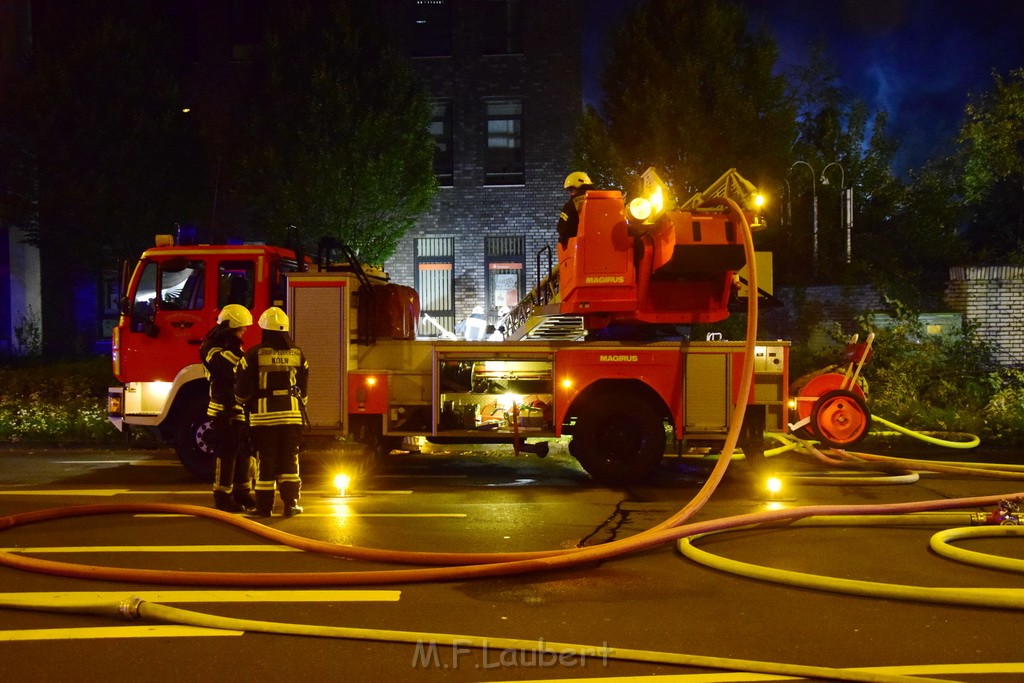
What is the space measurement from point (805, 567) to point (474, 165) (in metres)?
15.4

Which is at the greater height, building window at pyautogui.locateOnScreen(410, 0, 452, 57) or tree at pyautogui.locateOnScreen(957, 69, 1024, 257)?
building window at pyautogui.locateOnScreen(410, 0, 452, 57)

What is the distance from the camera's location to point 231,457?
23.5 ft

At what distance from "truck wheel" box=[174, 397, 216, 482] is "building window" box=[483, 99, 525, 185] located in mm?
12303

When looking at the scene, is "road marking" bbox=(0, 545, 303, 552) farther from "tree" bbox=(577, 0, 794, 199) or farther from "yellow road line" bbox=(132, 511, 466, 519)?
"tree" bbox=(577, 0, 794, 199)

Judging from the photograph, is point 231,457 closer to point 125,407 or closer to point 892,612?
point 125,407

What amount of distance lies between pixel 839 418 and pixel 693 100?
303 inches

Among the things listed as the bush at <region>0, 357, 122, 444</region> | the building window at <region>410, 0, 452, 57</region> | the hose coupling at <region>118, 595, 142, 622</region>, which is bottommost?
the hose coupling at <region>118, 595, 142, 622</region>

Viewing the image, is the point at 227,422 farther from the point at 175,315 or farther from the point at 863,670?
the point at 863,670

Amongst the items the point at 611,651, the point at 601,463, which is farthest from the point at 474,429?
the point at 611,651

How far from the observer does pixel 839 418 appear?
30.9 ft

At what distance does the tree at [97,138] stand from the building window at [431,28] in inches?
220

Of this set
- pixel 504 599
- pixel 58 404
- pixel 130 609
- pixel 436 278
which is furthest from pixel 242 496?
pixel 436 278

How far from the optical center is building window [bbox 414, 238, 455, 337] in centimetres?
1981

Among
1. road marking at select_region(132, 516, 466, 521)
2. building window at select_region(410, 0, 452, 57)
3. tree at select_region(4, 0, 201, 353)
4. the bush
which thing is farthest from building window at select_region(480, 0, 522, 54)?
road marking at select_region(132, 516, 466, 521)
